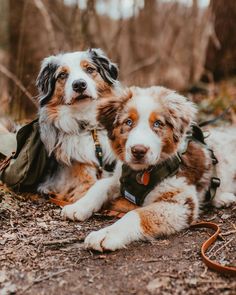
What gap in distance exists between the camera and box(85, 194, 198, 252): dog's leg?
3672 millimetres

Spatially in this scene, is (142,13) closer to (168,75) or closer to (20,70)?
(168,75)

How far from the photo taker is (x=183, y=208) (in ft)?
13.6

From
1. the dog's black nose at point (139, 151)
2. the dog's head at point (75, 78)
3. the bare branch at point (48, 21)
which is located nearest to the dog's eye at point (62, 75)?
the dog's head at point (75, 78)

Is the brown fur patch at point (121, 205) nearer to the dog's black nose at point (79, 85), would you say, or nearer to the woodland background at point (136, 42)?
the dog's black nose at point (79, 85)

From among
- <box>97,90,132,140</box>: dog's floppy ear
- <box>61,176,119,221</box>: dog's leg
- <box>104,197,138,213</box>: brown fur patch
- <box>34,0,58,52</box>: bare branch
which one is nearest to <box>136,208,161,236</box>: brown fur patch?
<box>104,197,138,213</box>: brown fur patch

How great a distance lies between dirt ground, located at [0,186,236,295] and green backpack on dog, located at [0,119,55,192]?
0.61 metres

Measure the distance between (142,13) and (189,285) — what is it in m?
11.0

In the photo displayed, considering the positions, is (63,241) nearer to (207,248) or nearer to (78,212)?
(78,212)

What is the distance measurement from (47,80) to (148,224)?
2.40 metres

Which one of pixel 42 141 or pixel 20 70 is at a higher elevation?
pixel 20 70

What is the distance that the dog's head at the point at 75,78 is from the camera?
5113 mm

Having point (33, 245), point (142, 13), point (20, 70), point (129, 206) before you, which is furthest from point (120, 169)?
point (142, 13)

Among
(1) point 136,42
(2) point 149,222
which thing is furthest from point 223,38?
(2) point 149,222

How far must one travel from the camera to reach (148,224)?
12.8 ft
